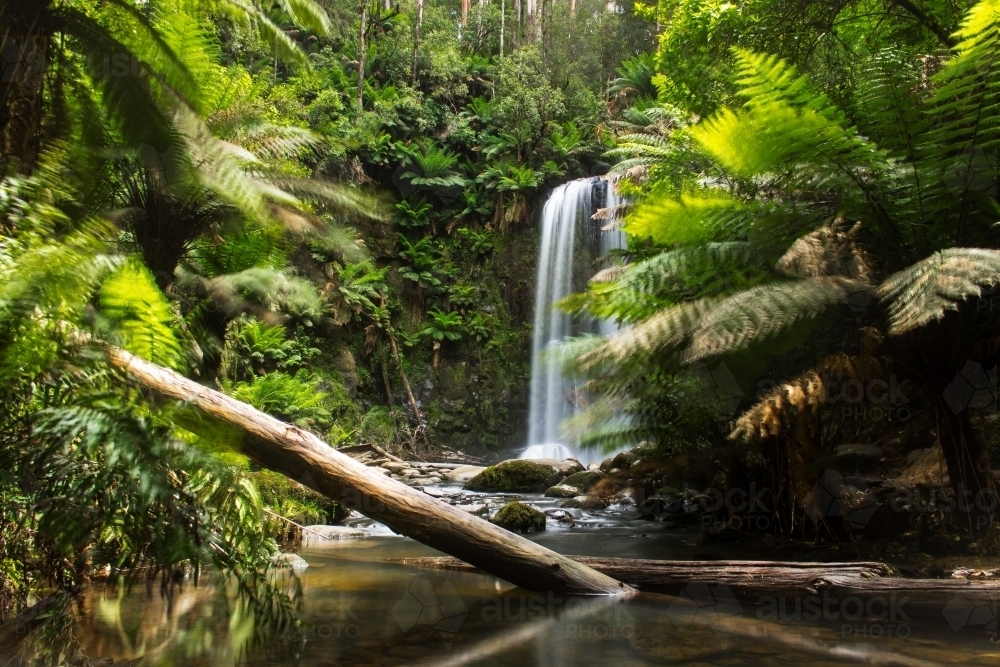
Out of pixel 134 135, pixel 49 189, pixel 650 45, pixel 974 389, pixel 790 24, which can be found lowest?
pixel 974 389

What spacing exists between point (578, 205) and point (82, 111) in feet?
31.6

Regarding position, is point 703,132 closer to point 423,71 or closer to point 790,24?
point 790,24

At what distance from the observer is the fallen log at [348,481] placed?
8.70ft

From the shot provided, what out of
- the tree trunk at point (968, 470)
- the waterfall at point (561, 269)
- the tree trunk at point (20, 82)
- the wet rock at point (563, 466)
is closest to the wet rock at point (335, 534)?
→ the tree trunk at point (20, 82)

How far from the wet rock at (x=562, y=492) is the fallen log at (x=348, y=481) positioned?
13.4ft

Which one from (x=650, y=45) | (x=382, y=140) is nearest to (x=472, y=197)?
(x=382, y=140)

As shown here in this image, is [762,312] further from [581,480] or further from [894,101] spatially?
[581,480]

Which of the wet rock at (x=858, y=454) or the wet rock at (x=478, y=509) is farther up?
the wet rock at (x=858, y=454)

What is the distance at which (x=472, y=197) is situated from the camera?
1346 centimetres

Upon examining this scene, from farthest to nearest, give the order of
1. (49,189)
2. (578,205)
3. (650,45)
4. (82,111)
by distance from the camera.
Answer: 1. (650,45)
2. (578,205)
3. (82,111)
4. (49,189)

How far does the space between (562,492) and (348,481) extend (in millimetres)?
4523

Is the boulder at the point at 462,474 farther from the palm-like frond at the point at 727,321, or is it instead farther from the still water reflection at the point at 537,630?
the palm-like frond at the point at 727,321

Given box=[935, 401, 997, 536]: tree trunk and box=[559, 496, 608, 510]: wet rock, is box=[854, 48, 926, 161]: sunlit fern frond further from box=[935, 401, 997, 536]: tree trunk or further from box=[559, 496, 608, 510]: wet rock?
box=[559, 496, 608, 510]: wet rock

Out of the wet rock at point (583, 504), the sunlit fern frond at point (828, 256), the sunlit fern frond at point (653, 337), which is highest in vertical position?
the sunlit fern frond at point (828, 256)
